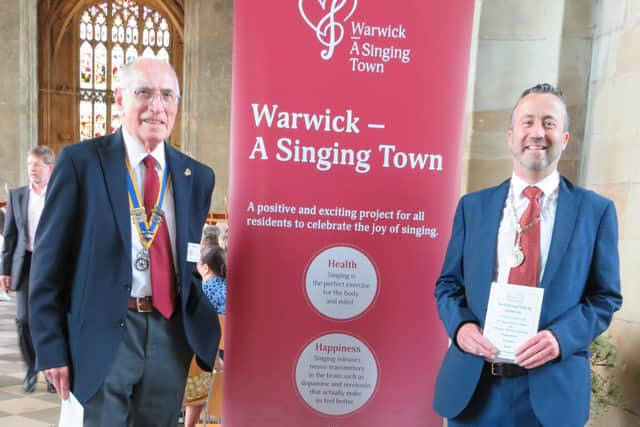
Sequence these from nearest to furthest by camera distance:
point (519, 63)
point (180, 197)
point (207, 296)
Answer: point (180, 197) → point (519, 63) → point (207, 296)

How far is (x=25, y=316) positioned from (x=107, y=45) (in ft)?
57.2

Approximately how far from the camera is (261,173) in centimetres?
232

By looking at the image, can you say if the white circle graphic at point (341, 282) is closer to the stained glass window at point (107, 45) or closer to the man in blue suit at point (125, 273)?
the man in blue suit at point (125, 273)

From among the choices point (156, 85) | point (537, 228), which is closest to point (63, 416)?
point (156, 85)

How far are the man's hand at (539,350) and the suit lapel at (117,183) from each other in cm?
130

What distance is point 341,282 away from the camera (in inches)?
94.7

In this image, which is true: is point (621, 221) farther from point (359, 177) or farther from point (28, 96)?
point (28, 96)

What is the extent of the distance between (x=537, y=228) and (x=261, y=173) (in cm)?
109

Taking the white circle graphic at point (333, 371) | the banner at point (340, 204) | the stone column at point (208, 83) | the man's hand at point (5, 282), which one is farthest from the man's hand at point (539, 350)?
the stone column at point (208, 83)

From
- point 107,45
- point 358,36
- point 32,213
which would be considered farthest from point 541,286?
point 107,45

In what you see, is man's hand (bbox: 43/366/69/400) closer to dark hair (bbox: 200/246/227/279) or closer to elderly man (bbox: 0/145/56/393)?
dark hair (bbox: 200/246/227/279)

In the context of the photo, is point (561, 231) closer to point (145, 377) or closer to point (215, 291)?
point (145, 377)

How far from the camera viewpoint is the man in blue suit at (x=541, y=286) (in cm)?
171

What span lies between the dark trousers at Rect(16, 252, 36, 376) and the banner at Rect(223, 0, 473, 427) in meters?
2.43
